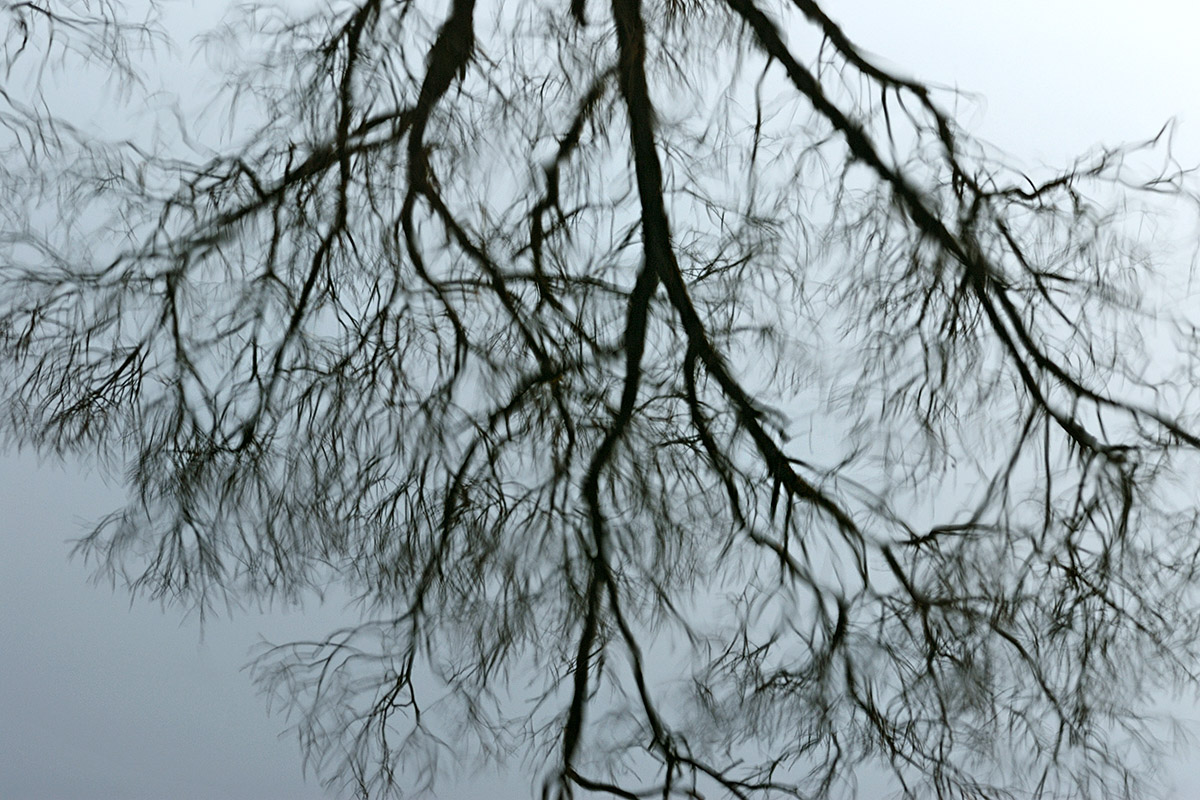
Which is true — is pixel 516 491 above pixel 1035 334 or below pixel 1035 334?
below

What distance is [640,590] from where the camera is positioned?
5.15 feet

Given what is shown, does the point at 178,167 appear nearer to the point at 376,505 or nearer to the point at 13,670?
the point at 376,505

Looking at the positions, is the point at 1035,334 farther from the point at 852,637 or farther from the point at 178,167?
the point at 178,167

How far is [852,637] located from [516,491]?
0.58 meters

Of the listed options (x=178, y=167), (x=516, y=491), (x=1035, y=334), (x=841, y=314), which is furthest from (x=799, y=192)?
(x=178, y=167)

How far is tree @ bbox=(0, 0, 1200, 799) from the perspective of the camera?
155 cm

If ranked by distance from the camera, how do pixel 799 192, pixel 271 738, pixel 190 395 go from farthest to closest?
pixel 799 192, pixel 190 395, pixel 271 738

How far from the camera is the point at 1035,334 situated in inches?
69.7

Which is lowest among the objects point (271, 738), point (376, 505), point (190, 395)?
point (271, 738)

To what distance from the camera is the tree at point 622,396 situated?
1548 mm

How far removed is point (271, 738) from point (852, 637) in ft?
2.94

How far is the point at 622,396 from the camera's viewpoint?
5.44ft

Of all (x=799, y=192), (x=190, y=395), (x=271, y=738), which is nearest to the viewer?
(x=271, y=738)

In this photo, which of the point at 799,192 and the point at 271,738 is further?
the point at 799,192
